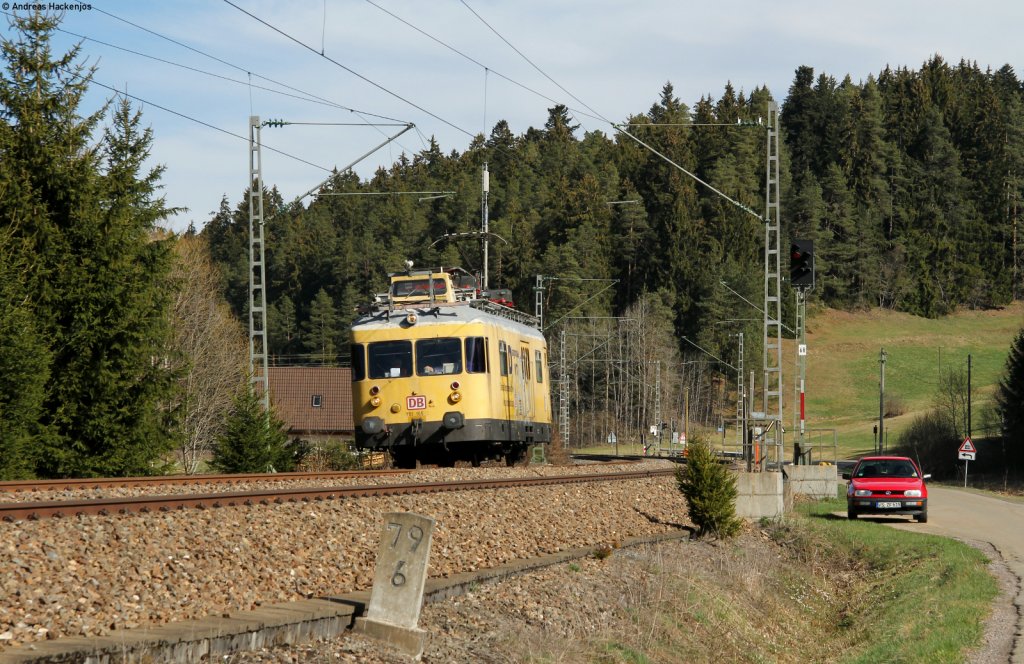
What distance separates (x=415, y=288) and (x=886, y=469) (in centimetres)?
1161

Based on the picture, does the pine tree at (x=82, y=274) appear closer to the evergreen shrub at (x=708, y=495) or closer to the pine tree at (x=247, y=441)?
the pine tree at (x=247, y=441)

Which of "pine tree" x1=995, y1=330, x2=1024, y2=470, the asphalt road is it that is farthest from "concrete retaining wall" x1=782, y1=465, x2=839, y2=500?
"pine tree" x1=995, y1=330, x2=1024, y2=470

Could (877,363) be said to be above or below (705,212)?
below

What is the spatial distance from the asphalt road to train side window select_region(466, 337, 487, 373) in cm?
946

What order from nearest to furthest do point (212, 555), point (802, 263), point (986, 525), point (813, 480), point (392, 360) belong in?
point (212, 555) → point (392, 360) → point (802, 263) → point (986, 525) → point (813, 480)

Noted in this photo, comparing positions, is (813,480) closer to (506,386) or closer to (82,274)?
(506,386)

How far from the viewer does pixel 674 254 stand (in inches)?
4973

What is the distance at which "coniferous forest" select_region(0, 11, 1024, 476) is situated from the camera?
77.2 ft

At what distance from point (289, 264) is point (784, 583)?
12380cm

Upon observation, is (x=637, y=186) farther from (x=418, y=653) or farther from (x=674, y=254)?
(x=418, y=653)

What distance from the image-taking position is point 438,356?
85.7 feet

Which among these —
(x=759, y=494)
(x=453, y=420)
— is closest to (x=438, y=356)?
(x=453, y=420)

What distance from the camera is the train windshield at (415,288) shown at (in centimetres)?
2919

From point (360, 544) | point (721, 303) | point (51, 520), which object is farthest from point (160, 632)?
point (721, 303)
